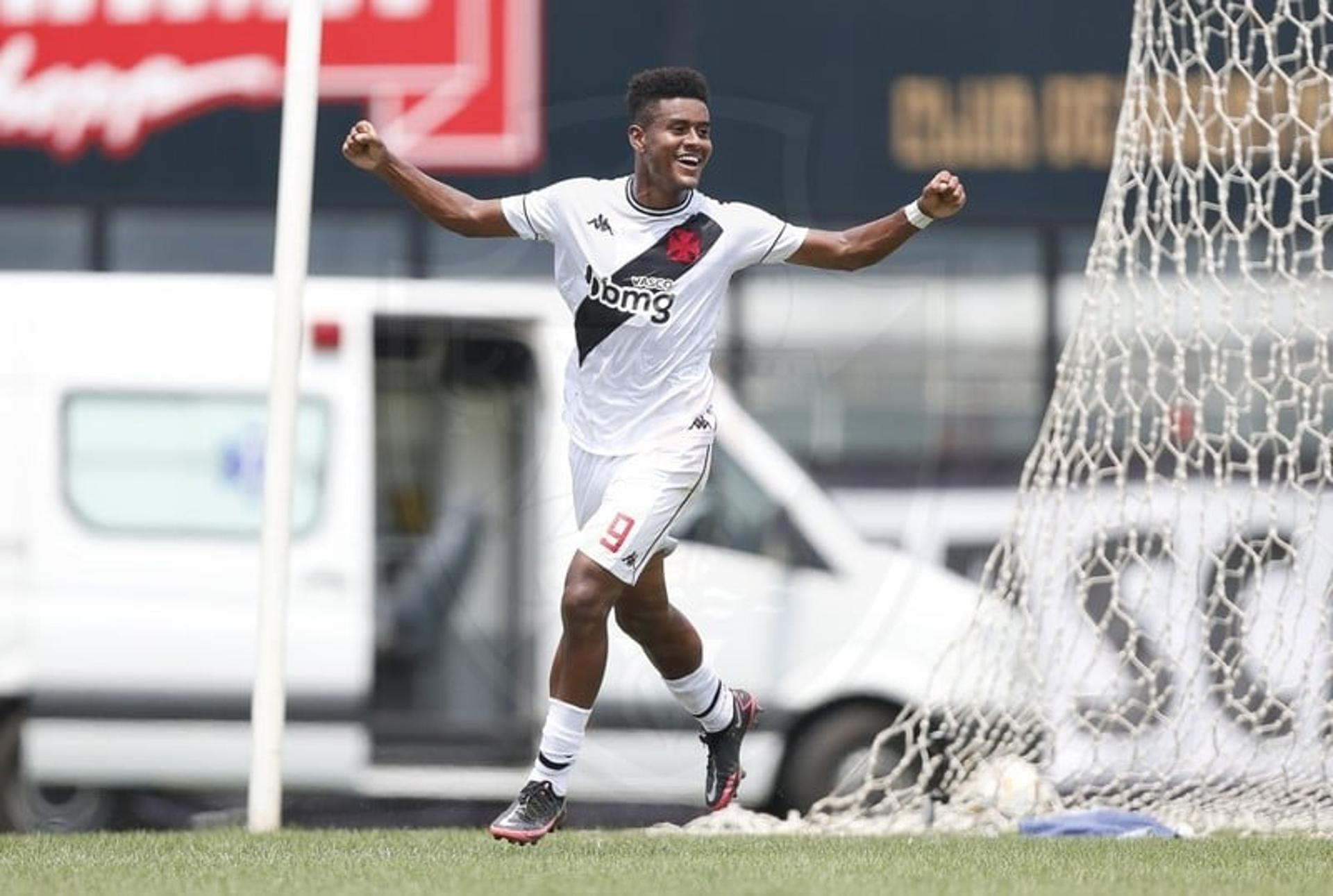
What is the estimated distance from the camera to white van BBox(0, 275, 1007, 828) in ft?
38.1

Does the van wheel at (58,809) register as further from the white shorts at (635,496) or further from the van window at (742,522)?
the white shorts at (635,496)

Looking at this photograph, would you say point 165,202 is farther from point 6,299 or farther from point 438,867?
point 438,867

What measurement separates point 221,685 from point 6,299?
1.71 m

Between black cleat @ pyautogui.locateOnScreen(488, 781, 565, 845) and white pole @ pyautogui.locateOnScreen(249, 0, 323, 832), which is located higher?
white pole @ pyautogui.locateOnScreen(249, 0, 323, 832)

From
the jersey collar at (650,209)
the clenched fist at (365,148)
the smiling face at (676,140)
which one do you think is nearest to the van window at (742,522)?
the jersey collar at (650,209)

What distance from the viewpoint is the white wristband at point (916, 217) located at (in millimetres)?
7949

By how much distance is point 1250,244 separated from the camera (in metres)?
10.5

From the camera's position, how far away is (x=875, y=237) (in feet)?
26.4

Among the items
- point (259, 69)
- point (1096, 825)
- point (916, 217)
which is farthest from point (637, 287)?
point (259, 69)

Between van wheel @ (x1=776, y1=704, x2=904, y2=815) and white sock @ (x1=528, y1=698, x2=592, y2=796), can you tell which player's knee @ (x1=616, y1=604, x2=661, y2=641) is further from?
van wheel @ (x1=776, y1=704, x2=904, y2=815)

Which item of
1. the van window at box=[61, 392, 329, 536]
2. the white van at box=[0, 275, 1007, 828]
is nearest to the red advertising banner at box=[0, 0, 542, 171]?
the white van at box=[0, 275, 1007, 828]

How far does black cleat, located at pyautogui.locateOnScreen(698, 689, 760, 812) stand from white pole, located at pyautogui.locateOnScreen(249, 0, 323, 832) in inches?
61.3

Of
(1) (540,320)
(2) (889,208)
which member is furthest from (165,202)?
(2) (889,208)

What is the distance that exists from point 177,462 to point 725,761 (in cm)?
411
